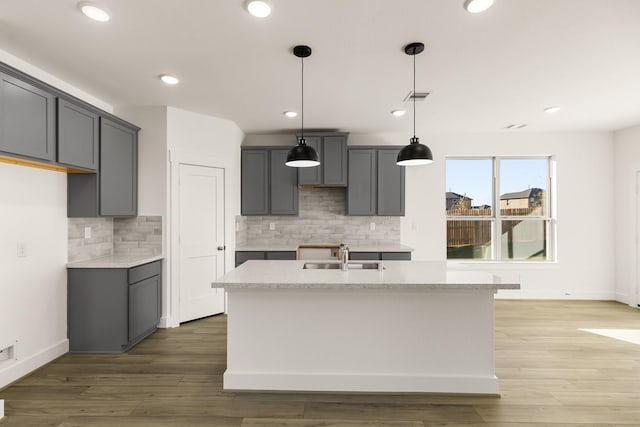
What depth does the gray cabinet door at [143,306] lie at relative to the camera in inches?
128

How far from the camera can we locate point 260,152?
4836 mm

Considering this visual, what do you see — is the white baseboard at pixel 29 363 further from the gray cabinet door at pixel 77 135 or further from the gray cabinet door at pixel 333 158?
the gray cabinet door at pixel 333 158

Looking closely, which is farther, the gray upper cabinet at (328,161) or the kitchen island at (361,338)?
the gray upper cabinet at (328,161)

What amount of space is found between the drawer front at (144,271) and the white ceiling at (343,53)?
1834mm

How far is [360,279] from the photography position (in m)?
2.35

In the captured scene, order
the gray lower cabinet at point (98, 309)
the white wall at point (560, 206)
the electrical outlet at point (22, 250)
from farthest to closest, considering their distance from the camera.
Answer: the white wall at point (560, 206) → the gray lower cabinet at point (98, 309) → the electrical outlet at point (22, 250)

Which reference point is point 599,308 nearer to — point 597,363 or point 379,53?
point 597,363

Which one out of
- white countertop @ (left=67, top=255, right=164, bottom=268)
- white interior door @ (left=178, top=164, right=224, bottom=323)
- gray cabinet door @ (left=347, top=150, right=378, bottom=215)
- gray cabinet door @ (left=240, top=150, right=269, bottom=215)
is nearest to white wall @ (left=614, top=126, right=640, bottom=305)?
gray cabinet door @ (left=347, top=150, right=378, bottom=215)

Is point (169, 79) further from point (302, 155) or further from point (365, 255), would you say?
point (365, 255)

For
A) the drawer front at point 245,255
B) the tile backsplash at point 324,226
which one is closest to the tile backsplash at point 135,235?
the drawer front at point 245,255

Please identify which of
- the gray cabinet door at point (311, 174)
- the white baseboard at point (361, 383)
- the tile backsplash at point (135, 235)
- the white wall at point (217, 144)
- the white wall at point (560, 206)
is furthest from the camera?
the white wall at point (560, 206)

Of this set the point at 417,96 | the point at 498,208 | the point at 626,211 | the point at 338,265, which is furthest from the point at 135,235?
the point at 626,211

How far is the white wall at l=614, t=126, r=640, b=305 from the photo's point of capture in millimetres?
4781

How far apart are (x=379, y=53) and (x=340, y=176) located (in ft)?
7.53
